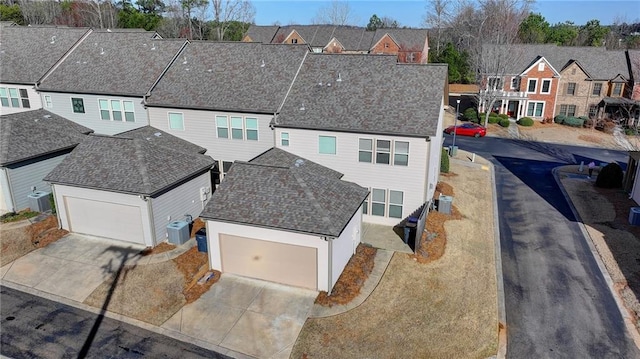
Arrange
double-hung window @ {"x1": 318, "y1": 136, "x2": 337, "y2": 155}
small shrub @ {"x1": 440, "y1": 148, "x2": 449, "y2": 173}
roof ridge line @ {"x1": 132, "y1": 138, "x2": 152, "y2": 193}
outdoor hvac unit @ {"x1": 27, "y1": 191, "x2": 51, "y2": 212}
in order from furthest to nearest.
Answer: small shrub @ {"x1": 440, "y1": 148, "x2": 449, "y2": 173} → outdoor hvac unit @ {"x1": 27, "y1": 191, "x2": 51, "y2": 212} → double-hung window @ {"x1": 318, "y1": 136, "x2": 337, "y2": 155} → roof ridge line @ {"x1": 132, "y1": 138, "x2": 152, "y2": 193}

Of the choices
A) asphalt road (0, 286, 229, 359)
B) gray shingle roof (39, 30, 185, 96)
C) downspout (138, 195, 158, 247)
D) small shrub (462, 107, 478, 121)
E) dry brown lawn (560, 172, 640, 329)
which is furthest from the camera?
small shrub (462, 107, 478, 121)

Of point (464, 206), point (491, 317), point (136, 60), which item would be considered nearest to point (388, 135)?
point (464, 206)

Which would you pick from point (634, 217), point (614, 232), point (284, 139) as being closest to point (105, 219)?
point (284, 139)

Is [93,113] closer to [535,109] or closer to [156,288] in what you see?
[156,288]

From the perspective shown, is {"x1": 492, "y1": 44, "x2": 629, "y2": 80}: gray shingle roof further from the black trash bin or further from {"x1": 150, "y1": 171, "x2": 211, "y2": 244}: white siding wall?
the black trash bin

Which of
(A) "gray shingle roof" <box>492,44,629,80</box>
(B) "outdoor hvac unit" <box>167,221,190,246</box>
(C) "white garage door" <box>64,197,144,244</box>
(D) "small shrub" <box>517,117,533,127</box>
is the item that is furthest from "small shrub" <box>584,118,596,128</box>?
(C) "white garage door" <box>64,197,144,244</box>

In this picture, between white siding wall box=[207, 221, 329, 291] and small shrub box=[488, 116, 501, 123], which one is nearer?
white siding wall box=[207, 221, 329, 291]

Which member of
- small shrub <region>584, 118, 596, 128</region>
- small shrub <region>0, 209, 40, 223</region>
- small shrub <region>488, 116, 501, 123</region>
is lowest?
small shrub <region>0, 209, 40, 223</region>
